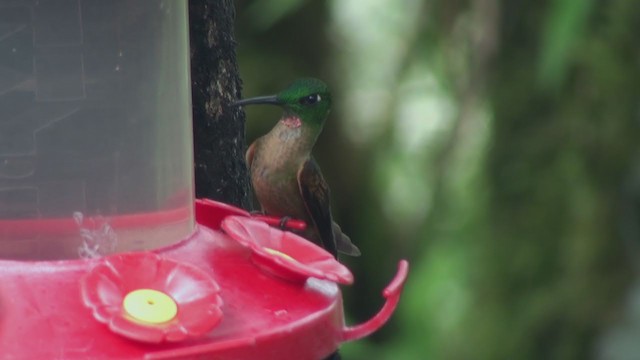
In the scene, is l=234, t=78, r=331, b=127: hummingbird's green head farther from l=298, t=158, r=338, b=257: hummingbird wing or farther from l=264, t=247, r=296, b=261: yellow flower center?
l=264, t=247, r=296, b=261: yellow flower center

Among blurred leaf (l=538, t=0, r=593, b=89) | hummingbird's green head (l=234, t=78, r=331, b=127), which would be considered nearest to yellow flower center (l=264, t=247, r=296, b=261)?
hummingbird's green head (l=234, t=78, r=331, b=127)

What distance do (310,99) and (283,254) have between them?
78cm

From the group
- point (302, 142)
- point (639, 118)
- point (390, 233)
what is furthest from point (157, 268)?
point (390, 233)

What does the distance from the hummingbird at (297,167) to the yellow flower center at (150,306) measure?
3.02ft

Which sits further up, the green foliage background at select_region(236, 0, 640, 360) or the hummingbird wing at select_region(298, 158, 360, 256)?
the hummingbird wing at select_region(298, 158, 360, 256)

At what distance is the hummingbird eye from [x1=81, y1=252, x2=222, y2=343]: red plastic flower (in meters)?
0.94

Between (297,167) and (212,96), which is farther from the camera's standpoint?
(297,167)

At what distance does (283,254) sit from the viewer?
183 centimetres

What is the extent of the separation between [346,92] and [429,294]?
851 millimetres

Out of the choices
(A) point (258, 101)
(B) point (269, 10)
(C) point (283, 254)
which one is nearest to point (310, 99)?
(A) point (258, 101)

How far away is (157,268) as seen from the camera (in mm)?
1622

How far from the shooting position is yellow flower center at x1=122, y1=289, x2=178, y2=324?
1.52 meters

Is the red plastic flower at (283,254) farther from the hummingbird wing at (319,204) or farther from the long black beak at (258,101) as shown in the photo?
the hummingbird wing at (319,204)

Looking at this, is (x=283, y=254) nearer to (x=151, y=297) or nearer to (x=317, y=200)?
(x=151, y=297)
